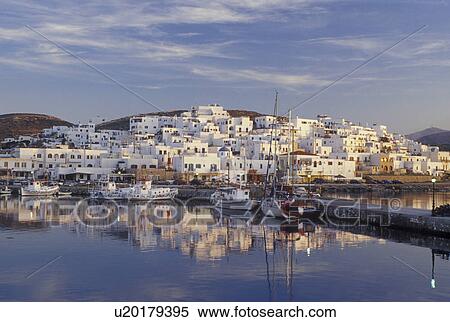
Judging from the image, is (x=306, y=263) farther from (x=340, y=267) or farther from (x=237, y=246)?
(x=237, y=246)

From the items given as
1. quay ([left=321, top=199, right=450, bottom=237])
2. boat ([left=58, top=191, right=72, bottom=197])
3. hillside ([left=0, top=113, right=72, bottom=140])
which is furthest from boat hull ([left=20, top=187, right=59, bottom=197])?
hillside ([left=0, top=113, right=72, bottom=140])

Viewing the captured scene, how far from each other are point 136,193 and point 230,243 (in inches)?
868

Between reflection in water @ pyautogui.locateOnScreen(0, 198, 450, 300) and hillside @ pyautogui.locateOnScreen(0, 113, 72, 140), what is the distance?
8868 centimetres

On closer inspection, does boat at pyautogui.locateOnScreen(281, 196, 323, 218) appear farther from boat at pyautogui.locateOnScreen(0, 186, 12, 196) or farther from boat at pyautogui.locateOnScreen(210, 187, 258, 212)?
boat at pyautogui.locateOnScreen(0, 186, 12, 196)

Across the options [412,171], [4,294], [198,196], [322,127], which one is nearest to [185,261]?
[4,294]

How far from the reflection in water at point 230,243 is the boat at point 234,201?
1.62 meters

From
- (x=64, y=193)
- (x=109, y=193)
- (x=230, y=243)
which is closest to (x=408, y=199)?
(x=109, y=193)

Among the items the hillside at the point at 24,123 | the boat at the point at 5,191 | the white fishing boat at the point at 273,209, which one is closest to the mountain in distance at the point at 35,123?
the hillside at the point at 24,123

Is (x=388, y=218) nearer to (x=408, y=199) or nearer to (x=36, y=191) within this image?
(x=408, y=199)

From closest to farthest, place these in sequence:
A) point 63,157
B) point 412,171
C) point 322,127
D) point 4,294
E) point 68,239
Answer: point 4,294 → point 68,239 → point 63,157 → point 412,171 → point 322,127

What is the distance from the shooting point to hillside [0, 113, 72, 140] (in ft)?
375

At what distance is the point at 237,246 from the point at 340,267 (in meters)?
3.85

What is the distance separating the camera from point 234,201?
32875 mm
